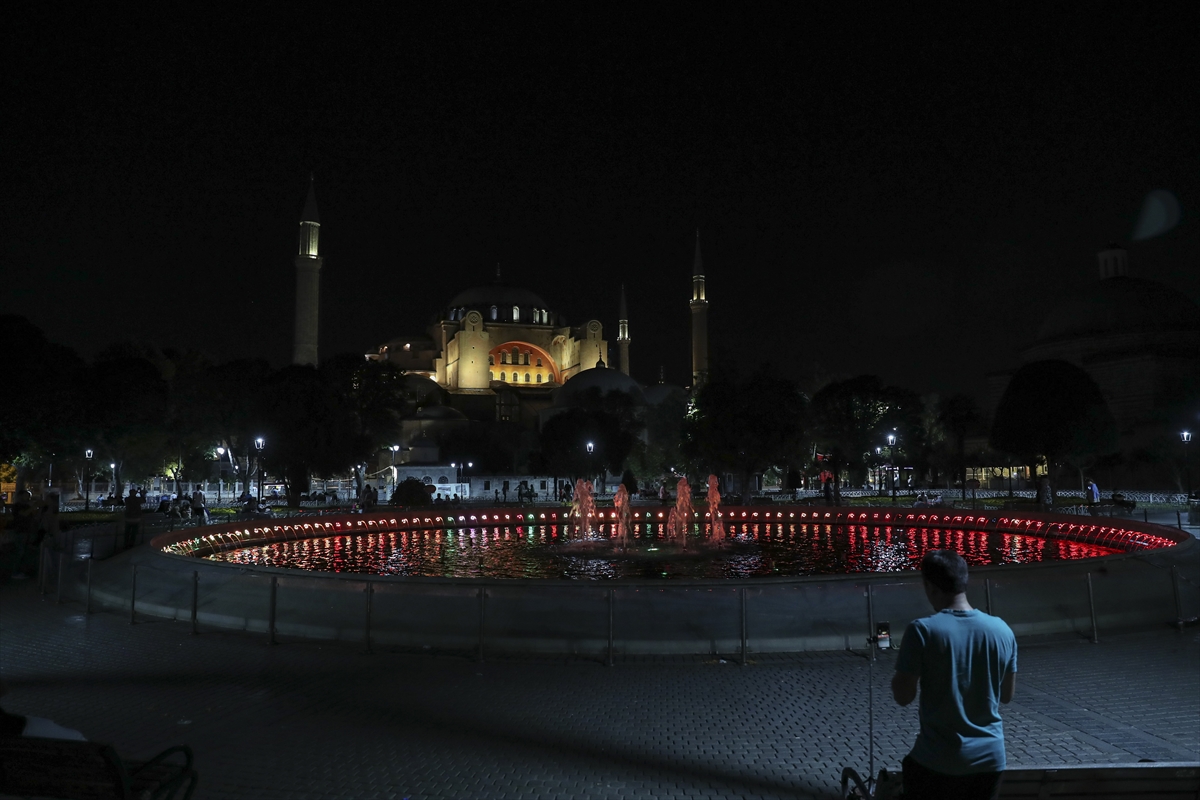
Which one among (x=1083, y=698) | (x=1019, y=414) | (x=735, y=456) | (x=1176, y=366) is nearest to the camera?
(x=1083, y=698)

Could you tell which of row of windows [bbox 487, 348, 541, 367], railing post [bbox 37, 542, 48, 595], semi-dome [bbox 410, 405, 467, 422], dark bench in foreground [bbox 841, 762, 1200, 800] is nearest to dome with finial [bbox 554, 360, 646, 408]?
semi-dome [bbox 410, 405, 467, 422]

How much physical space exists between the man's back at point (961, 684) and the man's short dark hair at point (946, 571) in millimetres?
120

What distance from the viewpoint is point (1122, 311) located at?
58219 millimetres

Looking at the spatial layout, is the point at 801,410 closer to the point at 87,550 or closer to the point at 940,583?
the point at 87,550

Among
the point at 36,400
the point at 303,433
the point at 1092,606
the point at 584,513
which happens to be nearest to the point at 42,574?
the point at 1092,606

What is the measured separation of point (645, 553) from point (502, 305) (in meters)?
82.0

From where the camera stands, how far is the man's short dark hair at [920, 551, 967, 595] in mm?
3105

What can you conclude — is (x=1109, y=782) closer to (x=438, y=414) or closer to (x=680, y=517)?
(x=680, y=517)

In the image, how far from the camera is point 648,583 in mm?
8906

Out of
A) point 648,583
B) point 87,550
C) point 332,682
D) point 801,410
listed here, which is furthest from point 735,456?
point 332,682

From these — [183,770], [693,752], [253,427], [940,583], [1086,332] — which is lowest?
[693,752]

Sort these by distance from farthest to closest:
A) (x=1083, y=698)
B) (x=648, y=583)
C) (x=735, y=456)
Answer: (x=735, y=456) → (x=648, y=583) → (x=1083, y=698)

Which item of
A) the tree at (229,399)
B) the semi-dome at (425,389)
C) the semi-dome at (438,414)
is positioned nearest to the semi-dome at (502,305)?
the semi-dome at (425,389)

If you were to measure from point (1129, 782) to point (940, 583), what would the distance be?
4.13ft
